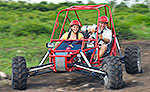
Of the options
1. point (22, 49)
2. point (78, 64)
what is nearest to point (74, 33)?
point (78, 64)

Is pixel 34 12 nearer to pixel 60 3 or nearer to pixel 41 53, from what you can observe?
pixel 60 3

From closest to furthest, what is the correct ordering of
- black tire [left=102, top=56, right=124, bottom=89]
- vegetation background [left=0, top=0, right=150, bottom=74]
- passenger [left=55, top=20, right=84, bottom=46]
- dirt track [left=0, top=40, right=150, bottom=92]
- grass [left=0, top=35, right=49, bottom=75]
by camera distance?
black tire [left=102, top=56, right=124, bottom=89]
dirt track [left=0, top=40, right=150, bottom=92]
passenger [left=55, top=20, right=84, bottom=46]
grass [left=0, top=35, right=49, bottom=75]
vegetation background [left=0, top=0, right=150, bottom=74]

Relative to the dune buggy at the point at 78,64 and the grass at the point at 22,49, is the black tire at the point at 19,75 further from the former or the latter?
the grass at the point at 22,49

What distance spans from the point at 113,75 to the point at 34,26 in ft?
32.1

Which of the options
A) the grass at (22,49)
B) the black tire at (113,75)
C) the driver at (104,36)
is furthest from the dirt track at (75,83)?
the grass at (22,49)

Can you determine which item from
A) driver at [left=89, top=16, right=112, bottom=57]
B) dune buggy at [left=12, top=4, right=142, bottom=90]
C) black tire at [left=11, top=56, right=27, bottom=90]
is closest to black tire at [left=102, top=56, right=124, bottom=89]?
dune buggy at [left=12, top=4, right=142, bottom=90]

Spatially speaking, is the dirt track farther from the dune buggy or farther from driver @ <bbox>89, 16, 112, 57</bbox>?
driver @ <bbox>89, 16, 112, 57</bbox>

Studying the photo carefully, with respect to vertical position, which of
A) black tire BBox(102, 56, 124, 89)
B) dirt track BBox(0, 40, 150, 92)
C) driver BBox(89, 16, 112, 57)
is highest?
driver BBox(89, 16, 112, 57)

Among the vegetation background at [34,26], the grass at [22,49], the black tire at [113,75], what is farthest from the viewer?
the vegetation background at [34,26]

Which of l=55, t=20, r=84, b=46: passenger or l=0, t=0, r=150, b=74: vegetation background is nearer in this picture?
l=55, t=20, r=84, b=46: passenger

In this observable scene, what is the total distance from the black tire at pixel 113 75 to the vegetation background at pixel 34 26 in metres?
3.25

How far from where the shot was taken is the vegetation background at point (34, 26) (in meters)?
11.5

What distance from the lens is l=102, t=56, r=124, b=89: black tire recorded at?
645 centimetres

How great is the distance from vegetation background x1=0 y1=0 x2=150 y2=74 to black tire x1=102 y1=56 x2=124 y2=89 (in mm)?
3250
